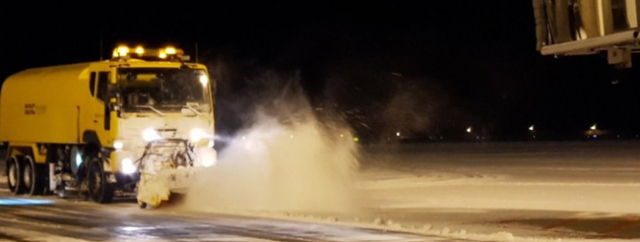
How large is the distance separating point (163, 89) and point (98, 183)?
255cm

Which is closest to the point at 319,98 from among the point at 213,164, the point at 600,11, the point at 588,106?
the point at 213,164

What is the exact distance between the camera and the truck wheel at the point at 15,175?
30969 mm

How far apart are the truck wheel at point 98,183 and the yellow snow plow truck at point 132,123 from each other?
0.02 metres

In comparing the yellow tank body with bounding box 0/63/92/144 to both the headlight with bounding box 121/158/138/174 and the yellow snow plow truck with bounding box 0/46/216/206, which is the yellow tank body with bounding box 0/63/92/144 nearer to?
the yellow snow plow truck with bounding box 0/46/216/206

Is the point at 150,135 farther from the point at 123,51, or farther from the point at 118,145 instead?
the point at 123,51

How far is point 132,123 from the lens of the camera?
26.0 m

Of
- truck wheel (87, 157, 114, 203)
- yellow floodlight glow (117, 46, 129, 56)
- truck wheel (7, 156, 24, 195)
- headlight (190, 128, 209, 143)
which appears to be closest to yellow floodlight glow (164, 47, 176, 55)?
yellow floodlight glow (117, 46, 129, 56)

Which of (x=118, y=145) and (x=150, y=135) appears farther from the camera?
(x=150, y=135)

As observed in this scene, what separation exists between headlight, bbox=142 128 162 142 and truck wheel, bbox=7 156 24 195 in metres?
6.27

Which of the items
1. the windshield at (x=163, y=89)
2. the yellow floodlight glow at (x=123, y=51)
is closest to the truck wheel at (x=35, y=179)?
the yellow floodlight glow at (x=123, y=51)

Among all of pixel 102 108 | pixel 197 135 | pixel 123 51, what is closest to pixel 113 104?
pixel 102 108

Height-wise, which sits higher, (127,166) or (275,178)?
(127,166)

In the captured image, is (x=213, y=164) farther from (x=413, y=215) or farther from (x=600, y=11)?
(x=600, y=11)

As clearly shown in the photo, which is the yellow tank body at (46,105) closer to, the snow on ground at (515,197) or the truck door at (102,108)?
the truck door at (102,108)
